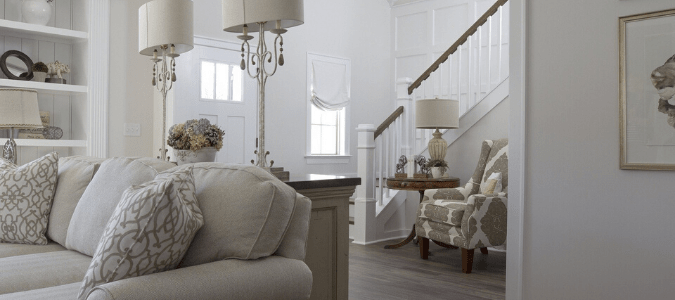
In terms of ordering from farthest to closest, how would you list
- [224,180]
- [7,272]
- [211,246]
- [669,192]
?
[669,192] < [7,272] < [224,180] < [211,246]

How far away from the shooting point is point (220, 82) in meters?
6.23

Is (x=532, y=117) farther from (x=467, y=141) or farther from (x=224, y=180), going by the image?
(x=467, y=141)

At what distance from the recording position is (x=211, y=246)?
182 cm

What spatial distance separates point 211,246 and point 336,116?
5935 millimetres

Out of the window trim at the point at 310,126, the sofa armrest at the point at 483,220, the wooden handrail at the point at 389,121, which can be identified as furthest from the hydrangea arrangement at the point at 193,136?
the window trim at the point at 310,126

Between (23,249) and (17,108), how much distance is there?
1.53 meters

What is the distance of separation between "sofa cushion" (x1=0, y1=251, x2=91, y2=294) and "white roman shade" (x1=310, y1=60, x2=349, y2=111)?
199 inches

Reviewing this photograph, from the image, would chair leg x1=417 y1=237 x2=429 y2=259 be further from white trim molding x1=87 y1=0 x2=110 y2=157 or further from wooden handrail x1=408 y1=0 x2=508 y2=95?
white trim molding x1=87 y1=0 x2=110 y2=157

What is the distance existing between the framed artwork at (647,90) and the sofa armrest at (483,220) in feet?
5.67

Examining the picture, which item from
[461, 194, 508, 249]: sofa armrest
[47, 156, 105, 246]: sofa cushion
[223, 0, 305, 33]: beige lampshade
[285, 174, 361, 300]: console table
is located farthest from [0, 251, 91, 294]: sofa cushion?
[461, 194, 508, 249]: sofa armrest

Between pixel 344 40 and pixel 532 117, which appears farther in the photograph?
pixel 344 40

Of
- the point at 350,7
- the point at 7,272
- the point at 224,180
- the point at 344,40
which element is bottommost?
the point at 7,272

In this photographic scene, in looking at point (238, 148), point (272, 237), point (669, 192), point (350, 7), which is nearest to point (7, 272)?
point (272, 237)

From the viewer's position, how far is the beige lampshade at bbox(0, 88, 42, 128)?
3.78m
